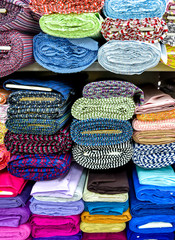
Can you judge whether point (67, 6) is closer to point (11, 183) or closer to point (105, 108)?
point (105, 108)

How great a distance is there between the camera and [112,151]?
2.65 ft

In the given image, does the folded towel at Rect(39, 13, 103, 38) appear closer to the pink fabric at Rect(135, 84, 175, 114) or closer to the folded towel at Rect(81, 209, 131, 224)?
the pink fabric at Rect(135, 84, 175, 114)

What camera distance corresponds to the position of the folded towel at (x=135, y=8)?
0.67m

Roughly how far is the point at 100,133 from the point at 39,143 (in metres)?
0.26

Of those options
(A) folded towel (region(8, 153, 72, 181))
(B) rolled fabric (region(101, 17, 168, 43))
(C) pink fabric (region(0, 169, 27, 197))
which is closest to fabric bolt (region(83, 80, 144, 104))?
(B) rolled fabric (region(101, 17, 168, 43))

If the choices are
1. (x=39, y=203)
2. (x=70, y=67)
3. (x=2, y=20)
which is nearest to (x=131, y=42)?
(x=70, y=67)

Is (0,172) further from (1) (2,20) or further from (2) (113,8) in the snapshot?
(2) (113,8)

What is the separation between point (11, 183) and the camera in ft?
2.78

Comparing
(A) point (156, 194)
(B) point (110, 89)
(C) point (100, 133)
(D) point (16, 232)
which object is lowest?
(D) point (16, 232)

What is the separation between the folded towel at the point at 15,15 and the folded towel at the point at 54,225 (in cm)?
80

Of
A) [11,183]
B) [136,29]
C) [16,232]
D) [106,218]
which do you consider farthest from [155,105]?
[16,232]

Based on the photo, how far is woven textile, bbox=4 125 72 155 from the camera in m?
0.80

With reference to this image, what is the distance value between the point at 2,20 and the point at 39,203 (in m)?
0.75

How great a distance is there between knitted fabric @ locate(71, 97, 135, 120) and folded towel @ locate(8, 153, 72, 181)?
0.20 m
